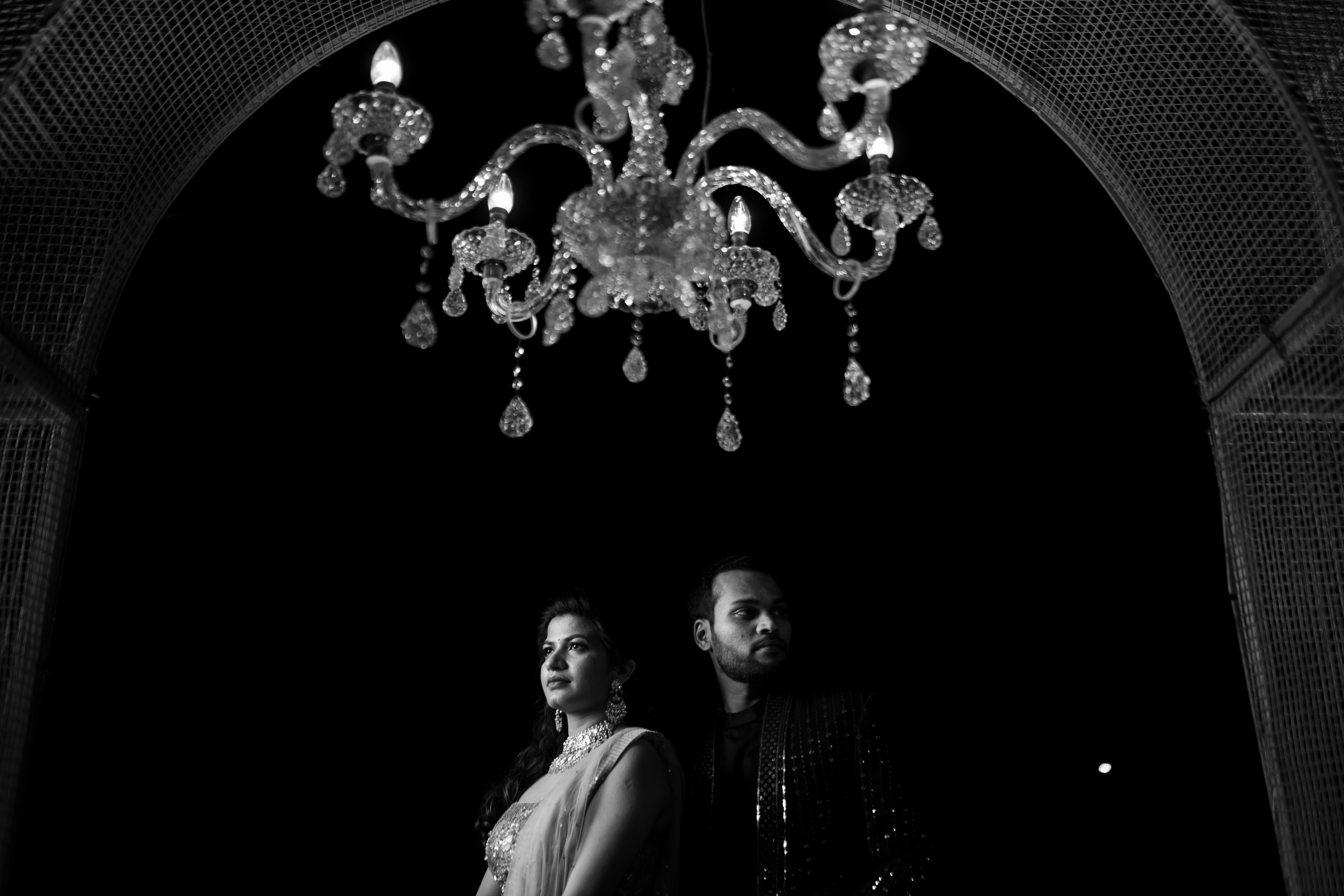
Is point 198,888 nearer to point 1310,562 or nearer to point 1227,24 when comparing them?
point 1310,562

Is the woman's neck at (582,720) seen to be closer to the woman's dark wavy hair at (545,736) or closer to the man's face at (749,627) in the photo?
the woman's dark wavy hair at (545,736)

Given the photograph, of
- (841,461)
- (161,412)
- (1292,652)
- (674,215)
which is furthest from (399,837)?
(1292,652)

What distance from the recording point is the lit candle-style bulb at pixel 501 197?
2291 mm

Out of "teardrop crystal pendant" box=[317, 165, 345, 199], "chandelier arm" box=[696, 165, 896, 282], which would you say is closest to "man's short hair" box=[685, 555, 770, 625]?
"chandelier arm" box=[696, 165, 896, 282]

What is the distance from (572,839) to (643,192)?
4.43 feet

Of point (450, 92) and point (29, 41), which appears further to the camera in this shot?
point (450, 92)

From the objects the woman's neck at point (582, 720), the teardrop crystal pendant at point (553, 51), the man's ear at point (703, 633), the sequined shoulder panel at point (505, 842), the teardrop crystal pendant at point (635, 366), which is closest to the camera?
the teardrop crystal pendant at point (553, 51)

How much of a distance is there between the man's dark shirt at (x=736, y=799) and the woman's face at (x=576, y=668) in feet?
1.05

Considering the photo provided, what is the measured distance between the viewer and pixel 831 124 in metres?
2.07

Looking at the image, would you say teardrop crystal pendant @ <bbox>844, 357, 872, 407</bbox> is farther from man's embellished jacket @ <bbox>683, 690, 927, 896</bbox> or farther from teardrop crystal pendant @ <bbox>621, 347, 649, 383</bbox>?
man's embellished jacket @ <bbox>683, 690, 927, 896</bbox>

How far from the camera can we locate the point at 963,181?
134 inches

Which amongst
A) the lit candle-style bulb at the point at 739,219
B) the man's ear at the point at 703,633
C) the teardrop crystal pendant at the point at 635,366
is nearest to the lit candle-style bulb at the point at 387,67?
the teardrop crystal pendant at the point at 635,366

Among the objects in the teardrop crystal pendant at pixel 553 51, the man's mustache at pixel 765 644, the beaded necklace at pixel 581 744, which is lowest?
the beaded necklace at pixel 581 744

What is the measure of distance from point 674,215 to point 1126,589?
1.85 metres
